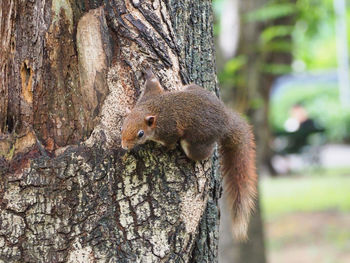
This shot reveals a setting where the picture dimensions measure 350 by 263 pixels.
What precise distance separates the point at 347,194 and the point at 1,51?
819cm

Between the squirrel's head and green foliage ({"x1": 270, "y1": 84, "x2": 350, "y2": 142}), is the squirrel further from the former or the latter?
green foliage ({"x1": 270, "y1": 84, "x2": 350, "y2": 142})

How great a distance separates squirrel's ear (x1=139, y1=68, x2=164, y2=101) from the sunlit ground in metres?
4.05

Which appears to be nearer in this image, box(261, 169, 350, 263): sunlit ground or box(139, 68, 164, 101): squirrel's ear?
box(139, 68, 164, 101): squirrel's ear

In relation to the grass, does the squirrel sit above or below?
above

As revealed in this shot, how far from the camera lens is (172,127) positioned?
2512mm

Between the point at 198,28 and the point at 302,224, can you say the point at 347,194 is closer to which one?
the point at 302,224

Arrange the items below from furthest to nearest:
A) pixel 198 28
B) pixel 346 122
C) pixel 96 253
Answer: pixel 346 122 → pixel 198 28 → pixel 96 253

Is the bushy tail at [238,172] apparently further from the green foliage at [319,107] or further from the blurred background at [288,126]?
the green foliage at [319,107]

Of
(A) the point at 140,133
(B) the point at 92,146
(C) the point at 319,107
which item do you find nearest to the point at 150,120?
(A) the point at 140,133

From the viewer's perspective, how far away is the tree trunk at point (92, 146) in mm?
2061

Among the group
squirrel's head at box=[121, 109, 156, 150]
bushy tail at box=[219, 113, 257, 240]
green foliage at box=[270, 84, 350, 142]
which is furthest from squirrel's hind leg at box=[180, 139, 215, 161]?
green foliage at box=[270, 84, 350, 142]

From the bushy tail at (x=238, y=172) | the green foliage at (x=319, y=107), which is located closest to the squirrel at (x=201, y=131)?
the bushy tail at (x=238, y=172)

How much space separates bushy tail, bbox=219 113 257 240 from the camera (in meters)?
2.68

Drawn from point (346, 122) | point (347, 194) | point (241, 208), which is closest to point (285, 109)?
point (346, 122)
